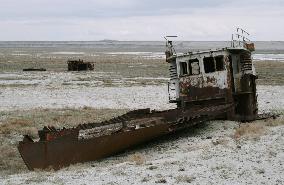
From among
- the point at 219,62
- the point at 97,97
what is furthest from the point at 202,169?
the point at 97,97

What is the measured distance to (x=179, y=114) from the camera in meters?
18.2

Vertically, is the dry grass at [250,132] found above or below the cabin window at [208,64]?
below

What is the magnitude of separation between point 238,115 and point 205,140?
395 centimetres

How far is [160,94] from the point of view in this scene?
1276 inches

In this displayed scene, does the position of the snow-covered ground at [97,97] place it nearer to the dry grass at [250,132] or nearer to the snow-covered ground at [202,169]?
the dry grass at [250,132]

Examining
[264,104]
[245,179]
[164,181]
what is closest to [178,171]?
[164,181]

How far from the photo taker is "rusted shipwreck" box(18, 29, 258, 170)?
1470 centimetres

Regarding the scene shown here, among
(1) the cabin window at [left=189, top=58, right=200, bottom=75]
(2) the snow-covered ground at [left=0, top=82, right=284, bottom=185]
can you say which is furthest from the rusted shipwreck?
(2) the snow-covered ground at [left=0, top=82, right=284, bottom=185]

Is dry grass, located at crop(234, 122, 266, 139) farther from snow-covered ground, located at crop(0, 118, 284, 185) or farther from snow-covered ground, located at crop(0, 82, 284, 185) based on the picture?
snow-covered ground, located at crop(0, 118, 284, 185)

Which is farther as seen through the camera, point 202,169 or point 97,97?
point 97,97

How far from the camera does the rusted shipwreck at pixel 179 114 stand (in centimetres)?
1470

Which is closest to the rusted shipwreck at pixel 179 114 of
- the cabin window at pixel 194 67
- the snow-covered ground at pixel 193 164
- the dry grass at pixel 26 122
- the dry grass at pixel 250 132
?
the cabin window at pixel 194 67

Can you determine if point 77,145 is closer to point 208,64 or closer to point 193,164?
point 193,164

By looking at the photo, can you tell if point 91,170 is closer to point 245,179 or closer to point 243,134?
point 245,179
